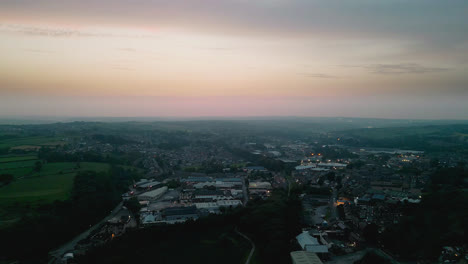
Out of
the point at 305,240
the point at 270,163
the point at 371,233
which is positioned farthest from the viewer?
the point at 270,163

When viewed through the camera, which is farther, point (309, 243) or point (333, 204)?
point (333, 204)

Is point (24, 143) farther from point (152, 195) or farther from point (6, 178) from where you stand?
point (152, 195)

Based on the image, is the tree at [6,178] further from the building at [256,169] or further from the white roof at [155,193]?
the building at [256,169]

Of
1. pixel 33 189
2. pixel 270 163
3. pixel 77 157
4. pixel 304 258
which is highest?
A: pixel 77 157

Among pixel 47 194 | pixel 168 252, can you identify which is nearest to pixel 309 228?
pixel 168 252

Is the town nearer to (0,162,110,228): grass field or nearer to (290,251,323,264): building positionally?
(290,251,323,264): building

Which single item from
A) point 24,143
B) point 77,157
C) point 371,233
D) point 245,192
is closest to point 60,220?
point 245,192
